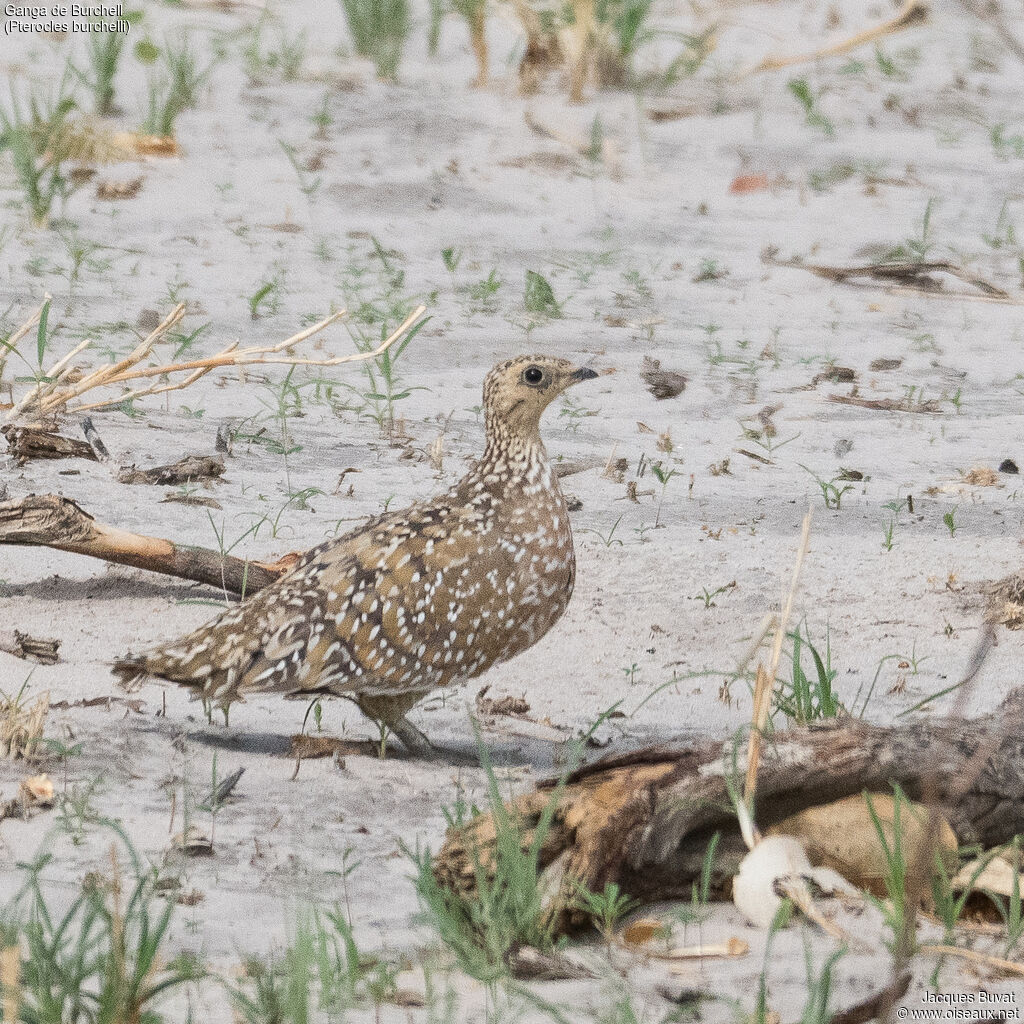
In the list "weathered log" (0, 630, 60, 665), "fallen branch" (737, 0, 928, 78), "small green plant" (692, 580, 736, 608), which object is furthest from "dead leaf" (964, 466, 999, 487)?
"fallen branch" (737, 0, 928, 78)

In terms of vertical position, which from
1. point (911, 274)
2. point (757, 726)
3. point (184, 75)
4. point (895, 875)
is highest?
point (184, 75)

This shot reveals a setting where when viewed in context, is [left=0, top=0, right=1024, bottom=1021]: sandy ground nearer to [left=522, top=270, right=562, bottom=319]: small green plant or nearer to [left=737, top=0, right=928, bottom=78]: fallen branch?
[left=522, top=270, right=562, bottom=319]: small green plant

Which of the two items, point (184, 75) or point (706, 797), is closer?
point (706, 797)

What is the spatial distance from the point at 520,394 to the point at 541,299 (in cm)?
285

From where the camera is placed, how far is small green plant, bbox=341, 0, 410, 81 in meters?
10.0

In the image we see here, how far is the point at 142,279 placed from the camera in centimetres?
745

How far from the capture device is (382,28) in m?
10.1

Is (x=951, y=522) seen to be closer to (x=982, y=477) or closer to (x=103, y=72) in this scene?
(x=982, y=477)

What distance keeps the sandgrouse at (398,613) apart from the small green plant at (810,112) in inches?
249

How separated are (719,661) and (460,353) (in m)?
2.66

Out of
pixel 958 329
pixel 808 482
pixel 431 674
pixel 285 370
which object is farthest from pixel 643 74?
pixel 431 674

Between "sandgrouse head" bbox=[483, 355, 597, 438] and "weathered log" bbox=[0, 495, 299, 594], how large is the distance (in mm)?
821

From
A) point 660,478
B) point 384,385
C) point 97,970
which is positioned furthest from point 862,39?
point 97,970

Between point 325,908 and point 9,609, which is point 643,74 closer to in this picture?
point 9,609
